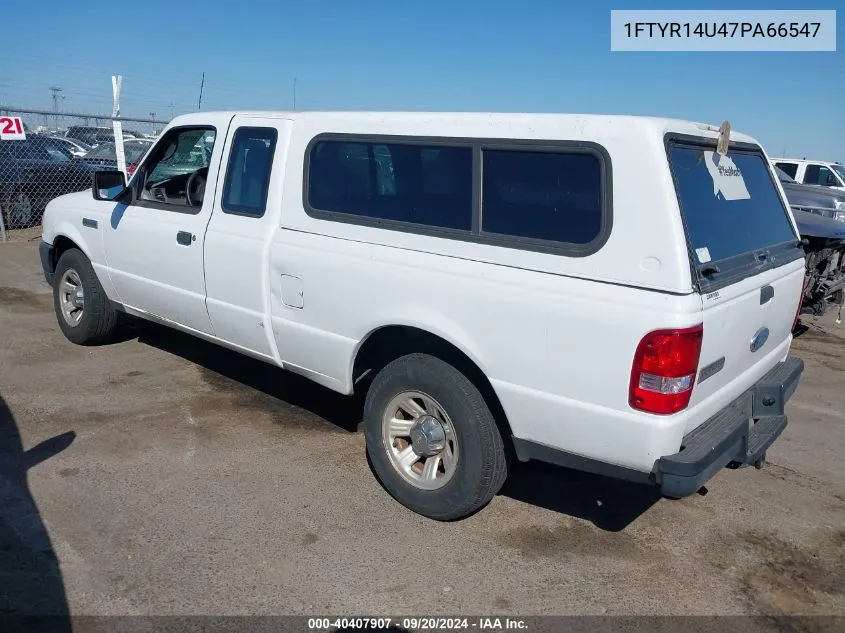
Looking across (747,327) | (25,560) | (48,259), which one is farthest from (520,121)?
(48,259)

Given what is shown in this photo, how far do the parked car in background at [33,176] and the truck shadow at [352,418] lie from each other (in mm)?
7264

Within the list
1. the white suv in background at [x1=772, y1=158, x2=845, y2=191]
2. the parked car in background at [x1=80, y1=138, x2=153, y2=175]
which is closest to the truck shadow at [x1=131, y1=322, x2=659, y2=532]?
the parked car in background at [x1=80, y1=138, x2=153, y2=175]

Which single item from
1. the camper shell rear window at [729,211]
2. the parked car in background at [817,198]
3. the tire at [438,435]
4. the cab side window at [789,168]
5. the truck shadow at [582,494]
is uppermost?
the camper shell rear window at [729,211]

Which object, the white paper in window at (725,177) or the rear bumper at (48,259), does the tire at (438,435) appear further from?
the rear bumper at (48,259)

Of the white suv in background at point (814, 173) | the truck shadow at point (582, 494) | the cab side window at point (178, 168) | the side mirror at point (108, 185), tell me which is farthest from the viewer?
the white suv in background at point (814, 173)

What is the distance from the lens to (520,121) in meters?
3.19

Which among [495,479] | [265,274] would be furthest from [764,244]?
[265,274]

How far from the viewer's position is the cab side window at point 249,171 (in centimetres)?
420

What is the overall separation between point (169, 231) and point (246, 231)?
82 centimetres

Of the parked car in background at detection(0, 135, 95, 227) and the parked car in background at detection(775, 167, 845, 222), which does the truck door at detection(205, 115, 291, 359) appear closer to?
the parked car in background at detection(0, 135, 95, 227)

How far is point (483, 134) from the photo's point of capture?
3.31 meters

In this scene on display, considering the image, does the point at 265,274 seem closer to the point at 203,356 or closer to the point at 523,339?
the point at 523,339

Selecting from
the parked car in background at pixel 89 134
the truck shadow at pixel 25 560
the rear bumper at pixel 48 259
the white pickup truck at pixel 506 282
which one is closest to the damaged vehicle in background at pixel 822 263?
the white pickup truck at pixel 506 282

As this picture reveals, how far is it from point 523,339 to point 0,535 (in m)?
2.53
